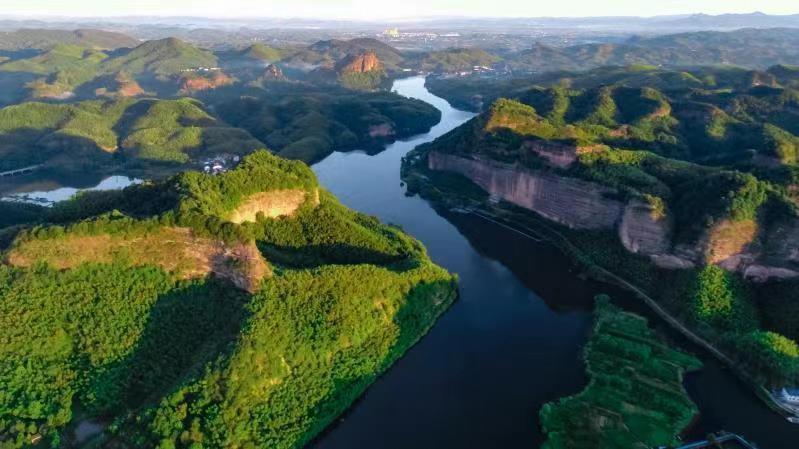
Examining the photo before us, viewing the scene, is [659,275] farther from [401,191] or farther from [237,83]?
[237,83]

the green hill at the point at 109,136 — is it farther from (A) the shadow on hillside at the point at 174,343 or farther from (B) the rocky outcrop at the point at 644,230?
(B) the rocky outcrop at the point at 644,230

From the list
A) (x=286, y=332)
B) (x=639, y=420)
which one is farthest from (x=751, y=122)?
(x=286, y=332)

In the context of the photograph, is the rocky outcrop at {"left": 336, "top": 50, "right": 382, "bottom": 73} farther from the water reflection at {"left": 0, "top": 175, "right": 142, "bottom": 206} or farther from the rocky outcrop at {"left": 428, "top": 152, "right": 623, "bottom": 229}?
the rocky outcrop at {"left": 428, "top": 152, "right": 623, "bottom": 229}

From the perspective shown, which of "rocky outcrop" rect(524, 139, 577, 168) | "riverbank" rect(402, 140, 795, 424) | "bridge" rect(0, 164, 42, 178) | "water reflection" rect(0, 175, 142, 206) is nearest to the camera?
"riverbank" rect(402, 140, 795, 424)

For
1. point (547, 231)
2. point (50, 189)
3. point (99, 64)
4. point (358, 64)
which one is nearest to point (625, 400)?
point (547, 231)

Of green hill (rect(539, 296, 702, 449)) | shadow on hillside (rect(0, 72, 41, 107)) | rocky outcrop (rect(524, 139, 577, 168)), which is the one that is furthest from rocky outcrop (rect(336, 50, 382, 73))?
green hill (rect(539, 296, 702, 449))

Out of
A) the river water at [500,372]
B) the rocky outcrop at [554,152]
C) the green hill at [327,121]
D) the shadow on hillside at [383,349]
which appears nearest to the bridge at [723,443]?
the river water at [500,372]
